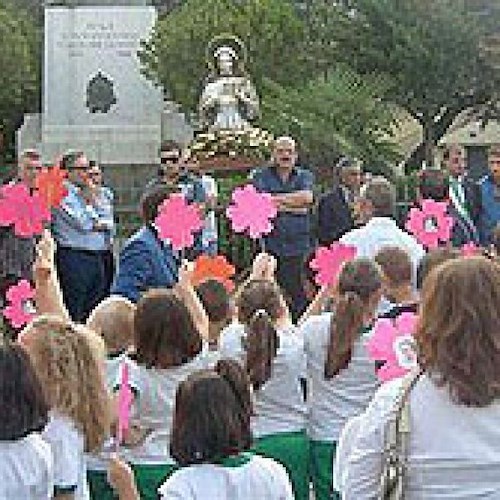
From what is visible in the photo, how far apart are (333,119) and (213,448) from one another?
19.5 m

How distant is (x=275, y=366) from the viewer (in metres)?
6.28

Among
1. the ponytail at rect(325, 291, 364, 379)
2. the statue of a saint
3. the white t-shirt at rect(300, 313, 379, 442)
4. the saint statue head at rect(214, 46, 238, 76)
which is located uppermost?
the saint statue head at rect(214, 46, 238, 76)

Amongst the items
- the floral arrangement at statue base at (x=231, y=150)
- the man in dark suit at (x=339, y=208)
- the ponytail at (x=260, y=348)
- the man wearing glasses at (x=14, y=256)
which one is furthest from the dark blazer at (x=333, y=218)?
the floral arrangement at statue base at (x=231, y=150)

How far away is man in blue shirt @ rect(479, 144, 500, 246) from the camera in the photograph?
35.6ft

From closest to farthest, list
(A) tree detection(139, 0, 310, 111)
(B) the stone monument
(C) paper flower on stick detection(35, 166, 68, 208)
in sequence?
(C) paper flower on stick detection(35, 166, 68, 208) → (B) the stone monument → (A) tree detection(139, 0, 310, 111)

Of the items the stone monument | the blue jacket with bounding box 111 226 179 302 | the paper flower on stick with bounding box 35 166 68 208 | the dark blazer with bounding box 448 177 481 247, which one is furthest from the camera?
the stone monument

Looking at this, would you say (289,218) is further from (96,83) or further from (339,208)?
(96,83)

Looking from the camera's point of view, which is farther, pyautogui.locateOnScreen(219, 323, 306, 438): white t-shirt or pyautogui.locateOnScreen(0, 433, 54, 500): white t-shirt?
pyautogui.locateOnScreen(219, 323, 306, 438): white t-shirt

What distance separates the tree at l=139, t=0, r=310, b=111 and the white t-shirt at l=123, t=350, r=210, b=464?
744 inches

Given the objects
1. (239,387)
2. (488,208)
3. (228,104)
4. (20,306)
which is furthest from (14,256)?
(228,104)

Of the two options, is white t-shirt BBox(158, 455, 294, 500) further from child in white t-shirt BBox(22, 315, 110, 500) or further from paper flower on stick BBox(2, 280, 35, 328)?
paper flower on stick BBox(2, 280, 35, 328)

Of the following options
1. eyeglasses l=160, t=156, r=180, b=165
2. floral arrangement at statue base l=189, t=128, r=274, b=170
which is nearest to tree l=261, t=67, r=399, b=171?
floral arrangement at statue base l=189, t=128, r=274, b=170

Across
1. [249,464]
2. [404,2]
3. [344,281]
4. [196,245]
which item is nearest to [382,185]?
[196,245]

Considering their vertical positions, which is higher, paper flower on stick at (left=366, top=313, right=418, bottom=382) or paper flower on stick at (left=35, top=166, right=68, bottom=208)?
paper flower on stick at (left=35, top=166, right=68, bottom=208)
